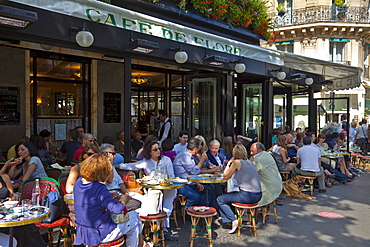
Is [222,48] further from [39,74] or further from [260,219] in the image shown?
[39,74]

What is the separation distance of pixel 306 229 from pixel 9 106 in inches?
275

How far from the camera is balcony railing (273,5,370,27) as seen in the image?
24484 millimetres

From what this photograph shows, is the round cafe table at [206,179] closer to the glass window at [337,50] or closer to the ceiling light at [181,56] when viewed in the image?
the ceiling light at [181,56]

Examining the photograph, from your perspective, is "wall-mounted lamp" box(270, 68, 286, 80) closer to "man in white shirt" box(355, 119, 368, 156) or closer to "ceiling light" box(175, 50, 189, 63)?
"ceiling light" box(175, 50, 189, 63)

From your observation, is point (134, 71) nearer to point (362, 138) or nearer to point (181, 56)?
point (181, 56)

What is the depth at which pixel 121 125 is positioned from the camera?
405 inches

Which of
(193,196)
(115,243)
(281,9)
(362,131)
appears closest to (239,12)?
(193,196)

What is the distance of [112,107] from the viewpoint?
399 inches

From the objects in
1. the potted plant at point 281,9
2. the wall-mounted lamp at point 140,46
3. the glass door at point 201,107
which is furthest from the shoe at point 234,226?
the potted plant at point 281,9

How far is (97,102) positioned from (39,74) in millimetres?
1789

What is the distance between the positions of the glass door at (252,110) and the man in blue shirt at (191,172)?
5177mm

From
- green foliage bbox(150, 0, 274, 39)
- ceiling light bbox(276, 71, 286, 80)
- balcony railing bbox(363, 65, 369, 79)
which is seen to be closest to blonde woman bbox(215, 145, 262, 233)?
green foliage bbox(150, 0, 274, 39)

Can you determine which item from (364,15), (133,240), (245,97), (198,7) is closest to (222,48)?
(198,7)

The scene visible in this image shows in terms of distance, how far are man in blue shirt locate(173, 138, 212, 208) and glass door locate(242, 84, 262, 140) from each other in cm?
518
